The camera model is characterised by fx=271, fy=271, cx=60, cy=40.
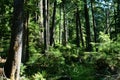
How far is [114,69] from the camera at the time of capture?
13.8m

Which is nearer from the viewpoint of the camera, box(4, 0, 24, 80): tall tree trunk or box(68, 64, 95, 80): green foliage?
box(4, 0, 24, 80): tall tree trunk

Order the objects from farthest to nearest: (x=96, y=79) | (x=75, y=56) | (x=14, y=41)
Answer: (x=75, y=56), (x=96, y=79), (x=14, y=41)

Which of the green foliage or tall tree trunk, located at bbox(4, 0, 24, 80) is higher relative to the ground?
tall tree trunk, located at bbox(4, 0, 24, 80)

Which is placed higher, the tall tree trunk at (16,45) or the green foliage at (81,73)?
the tall tree trunk at (16,45)

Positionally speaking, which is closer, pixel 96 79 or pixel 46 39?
pixel 96 79

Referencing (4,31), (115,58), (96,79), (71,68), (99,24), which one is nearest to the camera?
(96,79)

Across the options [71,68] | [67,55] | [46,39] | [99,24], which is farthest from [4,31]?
[99,24]

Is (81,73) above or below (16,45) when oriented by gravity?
below

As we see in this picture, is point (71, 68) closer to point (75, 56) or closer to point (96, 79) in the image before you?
point (96, 79)

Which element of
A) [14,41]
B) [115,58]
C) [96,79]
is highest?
[14,41]

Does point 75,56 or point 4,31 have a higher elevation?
point 4,31

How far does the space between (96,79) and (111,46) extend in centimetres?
243

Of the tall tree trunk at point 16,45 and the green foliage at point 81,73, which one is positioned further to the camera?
the green foliage at point 81,73

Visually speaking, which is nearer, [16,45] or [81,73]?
[16,45]
